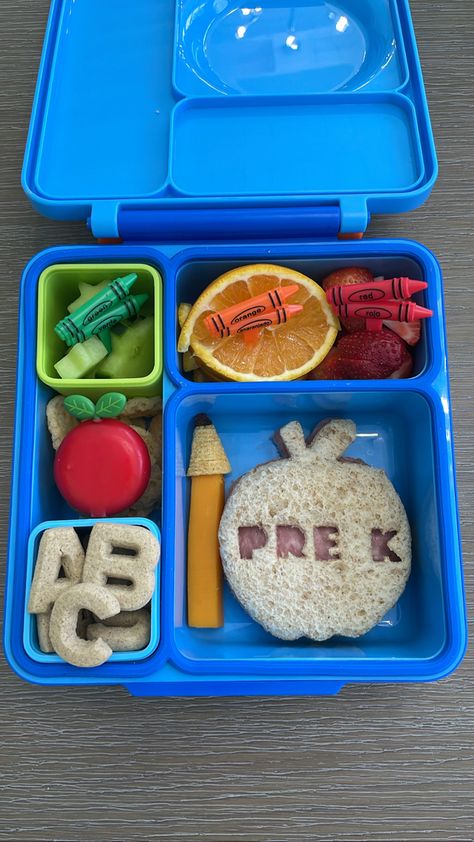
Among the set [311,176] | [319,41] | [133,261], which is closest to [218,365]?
[133,261]

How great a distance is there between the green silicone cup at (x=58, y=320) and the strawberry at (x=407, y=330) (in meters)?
0.33

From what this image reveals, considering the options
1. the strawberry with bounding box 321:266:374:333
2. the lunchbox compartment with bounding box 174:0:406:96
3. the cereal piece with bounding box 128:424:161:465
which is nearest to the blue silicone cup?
the cereal piece with bounding box 128:424:161:465

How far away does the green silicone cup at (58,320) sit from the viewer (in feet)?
2.88

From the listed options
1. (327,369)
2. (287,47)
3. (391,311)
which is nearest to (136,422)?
(327,369)

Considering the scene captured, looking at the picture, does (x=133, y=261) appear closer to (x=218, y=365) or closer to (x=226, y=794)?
(x=218, y=365)

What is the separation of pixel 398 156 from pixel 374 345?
28cm

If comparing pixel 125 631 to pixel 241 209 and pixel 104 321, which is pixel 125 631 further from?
pixel 241 209

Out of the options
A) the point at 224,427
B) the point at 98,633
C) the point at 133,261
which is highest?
the point at 133,261

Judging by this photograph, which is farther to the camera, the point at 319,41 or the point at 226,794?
the point at 319,41

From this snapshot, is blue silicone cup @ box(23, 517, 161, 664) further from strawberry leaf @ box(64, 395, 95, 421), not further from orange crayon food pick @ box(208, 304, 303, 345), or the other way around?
orange crayon food pick @ box(208, 304, 303, 345)

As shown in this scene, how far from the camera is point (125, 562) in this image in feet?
2.62

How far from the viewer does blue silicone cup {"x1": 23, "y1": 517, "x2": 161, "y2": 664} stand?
0.79 m

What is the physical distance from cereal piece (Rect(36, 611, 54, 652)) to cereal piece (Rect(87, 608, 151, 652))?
0.05m

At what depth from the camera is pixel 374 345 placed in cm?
89
